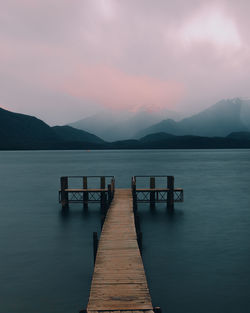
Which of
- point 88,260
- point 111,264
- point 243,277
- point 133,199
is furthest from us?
point 133,199

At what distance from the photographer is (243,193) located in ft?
153

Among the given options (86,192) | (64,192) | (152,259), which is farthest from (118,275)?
(86,192)

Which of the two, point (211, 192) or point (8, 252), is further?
point (211, 192)

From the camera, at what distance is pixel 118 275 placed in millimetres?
10555

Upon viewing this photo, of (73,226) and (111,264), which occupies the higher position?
(111,264)

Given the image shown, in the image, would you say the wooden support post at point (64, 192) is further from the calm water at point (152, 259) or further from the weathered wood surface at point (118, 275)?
Answer: the weathered wood surface at point (118, 275)

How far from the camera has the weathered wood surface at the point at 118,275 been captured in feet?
28.7

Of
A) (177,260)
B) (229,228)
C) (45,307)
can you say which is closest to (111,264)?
(45,307)

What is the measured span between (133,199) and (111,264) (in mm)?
12864

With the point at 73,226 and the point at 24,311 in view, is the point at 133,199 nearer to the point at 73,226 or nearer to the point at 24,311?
the point at 73,226

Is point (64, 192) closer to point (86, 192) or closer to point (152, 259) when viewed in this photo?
point (86, 192)

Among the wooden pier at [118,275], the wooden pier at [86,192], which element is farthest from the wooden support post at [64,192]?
the wooden pier at [118,275]

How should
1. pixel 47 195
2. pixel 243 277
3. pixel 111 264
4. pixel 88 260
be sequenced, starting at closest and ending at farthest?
pixel 111 264 < pixel 243 277 < pixel 88 260 < pixel 47 195

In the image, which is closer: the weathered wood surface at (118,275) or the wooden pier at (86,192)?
the weathered wood surface at (118,275)
